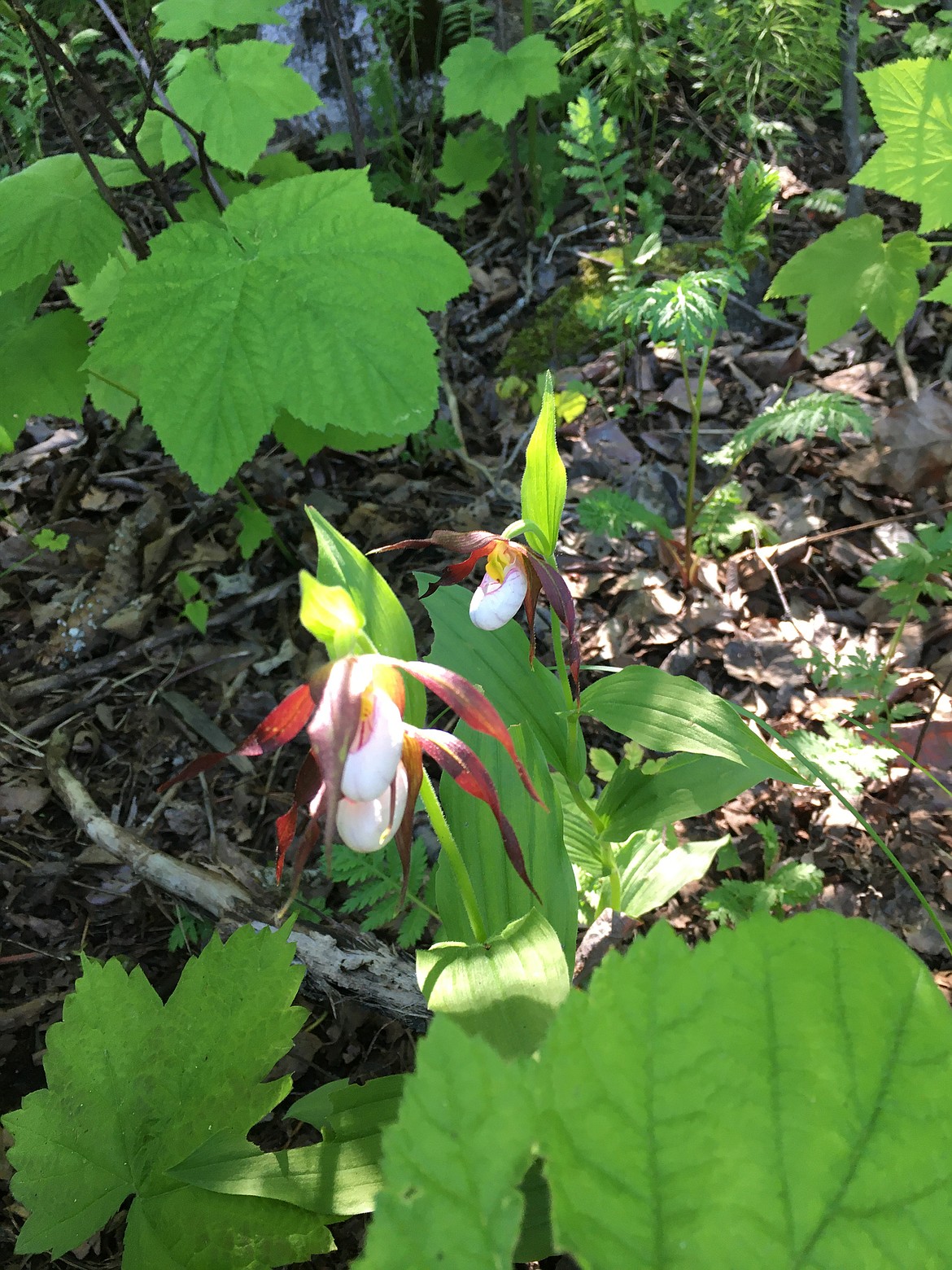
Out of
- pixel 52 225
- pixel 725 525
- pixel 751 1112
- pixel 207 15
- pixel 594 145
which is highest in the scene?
pixel 207 15

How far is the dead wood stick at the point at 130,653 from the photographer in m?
2.24

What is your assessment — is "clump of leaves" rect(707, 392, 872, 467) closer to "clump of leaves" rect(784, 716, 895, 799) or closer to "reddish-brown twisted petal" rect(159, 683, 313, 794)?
"clump of leaves" rect(784, 716, 895, 799)

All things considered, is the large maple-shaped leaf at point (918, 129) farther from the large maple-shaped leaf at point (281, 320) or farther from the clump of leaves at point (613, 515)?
the large maple-shaped leaf at point (281, 320)

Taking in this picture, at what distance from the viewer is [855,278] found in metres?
2.14

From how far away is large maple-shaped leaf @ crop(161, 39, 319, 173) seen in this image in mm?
1822

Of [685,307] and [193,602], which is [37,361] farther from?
[685,307]

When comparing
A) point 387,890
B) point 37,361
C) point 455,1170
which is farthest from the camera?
point 37,361

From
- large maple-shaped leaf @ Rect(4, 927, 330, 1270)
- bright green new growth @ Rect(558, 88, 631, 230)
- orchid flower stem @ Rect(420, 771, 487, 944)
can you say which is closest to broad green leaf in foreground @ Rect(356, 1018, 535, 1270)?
orchid flower stem @ Rect(420, 771, 487, 944)

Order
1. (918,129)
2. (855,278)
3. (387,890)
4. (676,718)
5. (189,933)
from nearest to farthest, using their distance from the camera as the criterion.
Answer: (676,718) < (387,890) < (189,933) < (918,129) < (855,278)

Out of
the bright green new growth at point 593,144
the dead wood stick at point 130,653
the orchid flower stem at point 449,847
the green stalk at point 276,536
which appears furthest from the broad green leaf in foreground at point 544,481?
the bright green new growth at point 593,144

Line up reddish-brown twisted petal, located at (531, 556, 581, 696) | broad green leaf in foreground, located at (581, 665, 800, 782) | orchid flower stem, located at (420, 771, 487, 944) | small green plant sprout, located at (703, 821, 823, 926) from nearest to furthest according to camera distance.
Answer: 1. orchid flower stem, located at (420, 771, 487, 944)
2. reddish-brown twisted petal, located at (531, 556, 581, 696)
3. broad green leaf in foreground, located at (581, 665, 800, 782)
4. small green plant sprout, located at (703, 821, 823, 926)

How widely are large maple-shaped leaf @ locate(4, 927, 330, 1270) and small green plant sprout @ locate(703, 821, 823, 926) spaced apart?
92 cm

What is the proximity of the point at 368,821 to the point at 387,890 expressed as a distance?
74 centimetres

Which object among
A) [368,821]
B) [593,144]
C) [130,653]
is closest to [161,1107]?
[368,821]
